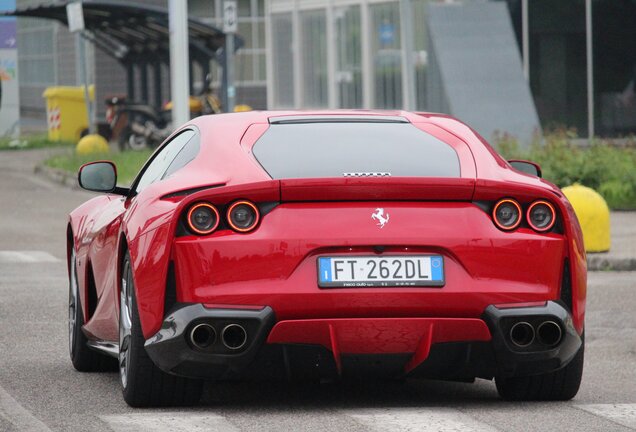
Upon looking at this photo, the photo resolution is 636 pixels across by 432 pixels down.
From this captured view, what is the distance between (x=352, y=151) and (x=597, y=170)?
1466 cm

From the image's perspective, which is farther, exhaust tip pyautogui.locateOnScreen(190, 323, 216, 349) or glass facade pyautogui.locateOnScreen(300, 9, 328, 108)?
Answer: glass facade pyautogui.locateOnScreen(300, 9, 328, 108)

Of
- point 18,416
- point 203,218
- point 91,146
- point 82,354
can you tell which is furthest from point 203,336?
point 91,146

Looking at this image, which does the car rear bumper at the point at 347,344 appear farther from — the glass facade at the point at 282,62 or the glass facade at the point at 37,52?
the glass facade at the point at 37,52

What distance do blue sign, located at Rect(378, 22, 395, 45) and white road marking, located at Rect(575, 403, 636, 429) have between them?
28.8 meters

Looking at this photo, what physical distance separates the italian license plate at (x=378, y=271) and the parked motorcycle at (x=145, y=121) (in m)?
29.0

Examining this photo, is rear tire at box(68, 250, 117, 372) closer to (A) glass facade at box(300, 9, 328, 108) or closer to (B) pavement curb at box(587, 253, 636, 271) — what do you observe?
(B) pavement curb at box(587, 253, 636, 271)

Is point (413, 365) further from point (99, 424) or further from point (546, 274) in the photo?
point (99, 424)

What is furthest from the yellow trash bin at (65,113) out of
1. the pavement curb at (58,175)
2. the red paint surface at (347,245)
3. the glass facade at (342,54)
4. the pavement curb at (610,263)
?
the red paint surface at (347,245)

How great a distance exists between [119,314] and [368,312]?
4.63 feet

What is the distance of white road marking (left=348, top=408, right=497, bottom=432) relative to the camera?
6637 millimetres

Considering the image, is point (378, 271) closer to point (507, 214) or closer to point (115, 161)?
point (507, 214)

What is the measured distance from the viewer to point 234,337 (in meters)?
6.89

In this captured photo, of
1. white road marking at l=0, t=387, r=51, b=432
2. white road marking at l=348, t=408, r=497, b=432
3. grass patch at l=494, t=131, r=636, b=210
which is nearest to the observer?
white road marking at l=348, t=408, r=497, b=432

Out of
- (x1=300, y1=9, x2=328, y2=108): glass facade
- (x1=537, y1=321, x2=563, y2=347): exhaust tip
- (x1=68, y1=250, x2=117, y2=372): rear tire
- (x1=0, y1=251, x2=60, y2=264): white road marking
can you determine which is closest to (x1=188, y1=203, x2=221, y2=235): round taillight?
(x1=537, y1=321, x2=563, y2=347): exhaust tip
